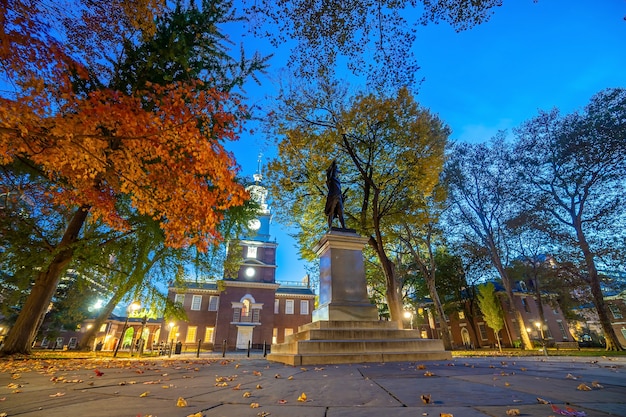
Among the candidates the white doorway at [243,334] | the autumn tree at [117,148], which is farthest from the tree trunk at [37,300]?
the white doorway at [243,334]

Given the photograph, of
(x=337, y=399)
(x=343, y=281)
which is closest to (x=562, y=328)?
(x=343, y=281)

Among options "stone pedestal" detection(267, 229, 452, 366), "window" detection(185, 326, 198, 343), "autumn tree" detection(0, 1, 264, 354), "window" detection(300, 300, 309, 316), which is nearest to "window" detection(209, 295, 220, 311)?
"window" detection(185, 326, 198, 343)

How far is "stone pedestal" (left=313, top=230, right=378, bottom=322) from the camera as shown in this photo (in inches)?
319

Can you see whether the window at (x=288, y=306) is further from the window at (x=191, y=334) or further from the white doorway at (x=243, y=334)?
the window at (x=191, y=334)

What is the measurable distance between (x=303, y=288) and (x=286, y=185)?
30083 millimetres

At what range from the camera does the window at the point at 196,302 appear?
35562mm

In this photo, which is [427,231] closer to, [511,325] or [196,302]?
[511,325]

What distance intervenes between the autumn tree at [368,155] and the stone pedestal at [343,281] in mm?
4392

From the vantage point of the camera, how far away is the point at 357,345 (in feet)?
22.0

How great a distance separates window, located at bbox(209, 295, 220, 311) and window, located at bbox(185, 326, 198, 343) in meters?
2.93

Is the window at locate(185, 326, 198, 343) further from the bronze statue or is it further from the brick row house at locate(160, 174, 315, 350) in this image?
the bronze statue

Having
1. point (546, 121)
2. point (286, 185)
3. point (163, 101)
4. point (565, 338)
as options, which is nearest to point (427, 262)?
point (546, 121)

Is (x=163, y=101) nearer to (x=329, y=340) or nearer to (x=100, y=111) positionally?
(x=100, y=111)

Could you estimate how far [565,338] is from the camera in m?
38.9
